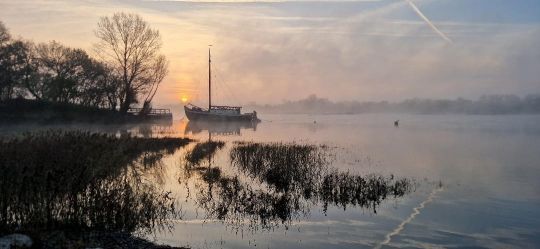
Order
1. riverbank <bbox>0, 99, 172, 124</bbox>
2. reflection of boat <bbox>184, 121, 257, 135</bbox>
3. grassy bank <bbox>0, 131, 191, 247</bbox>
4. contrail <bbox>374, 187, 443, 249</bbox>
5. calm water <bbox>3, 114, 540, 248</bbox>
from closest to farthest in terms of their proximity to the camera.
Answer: grassy bank <bbox>0, 131, 191, 247</bbox>
calm water <bbox>3, 114, 540, 248</bbox>
contrail <bbox>374, 187, 443, 249</bbox>
riverbank <bbox>0, 99, 172, 124</bbox>
reflection of boat <bbox>184, 121, 257, 135</bbox>

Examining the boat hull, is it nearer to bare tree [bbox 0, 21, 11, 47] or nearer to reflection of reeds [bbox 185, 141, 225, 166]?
bare tree [bbox 0, 21, 11, 47]

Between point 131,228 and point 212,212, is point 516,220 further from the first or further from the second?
point 131,228

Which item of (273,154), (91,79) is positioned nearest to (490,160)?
(273,154)

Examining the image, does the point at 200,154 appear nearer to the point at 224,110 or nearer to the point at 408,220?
the point at 408,220

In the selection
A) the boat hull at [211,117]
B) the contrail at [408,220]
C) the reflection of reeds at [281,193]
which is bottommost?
the contrail at [408,220]

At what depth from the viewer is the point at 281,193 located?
17.5 metres

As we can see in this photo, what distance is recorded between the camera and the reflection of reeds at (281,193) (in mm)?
14438

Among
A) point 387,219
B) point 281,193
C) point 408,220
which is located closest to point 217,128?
point 281,193

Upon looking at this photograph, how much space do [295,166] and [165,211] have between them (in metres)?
11.1

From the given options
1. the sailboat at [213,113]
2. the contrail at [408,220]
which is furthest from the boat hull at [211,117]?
the contrail at [408,220]

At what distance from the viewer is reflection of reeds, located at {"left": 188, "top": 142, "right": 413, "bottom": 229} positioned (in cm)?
1444

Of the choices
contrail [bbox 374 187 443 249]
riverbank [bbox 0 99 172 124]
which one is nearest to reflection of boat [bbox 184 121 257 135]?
riverbank [bbox 0 99 172 124]

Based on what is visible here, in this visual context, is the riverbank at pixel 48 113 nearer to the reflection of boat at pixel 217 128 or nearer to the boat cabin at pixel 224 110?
the reflection of boat at pixel 217 128

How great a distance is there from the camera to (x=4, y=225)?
1018cm
